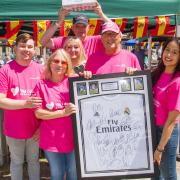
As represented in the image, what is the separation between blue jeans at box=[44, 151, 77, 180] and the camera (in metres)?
3.09

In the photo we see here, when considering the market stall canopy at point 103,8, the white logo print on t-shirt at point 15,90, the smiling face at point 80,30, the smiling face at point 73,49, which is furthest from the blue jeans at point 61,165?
the market stall canopy at point 103,8

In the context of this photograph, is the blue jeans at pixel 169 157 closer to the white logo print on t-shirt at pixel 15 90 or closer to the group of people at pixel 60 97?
the group of people at pixel 60 97

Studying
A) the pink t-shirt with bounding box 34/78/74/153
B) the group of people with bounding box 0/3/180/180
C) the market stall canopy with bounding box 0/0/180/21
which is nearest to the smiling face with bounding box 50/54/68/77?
the group of people with bounding box 0/3/180/180

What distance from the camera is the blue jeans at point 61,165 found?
3088 millimetres

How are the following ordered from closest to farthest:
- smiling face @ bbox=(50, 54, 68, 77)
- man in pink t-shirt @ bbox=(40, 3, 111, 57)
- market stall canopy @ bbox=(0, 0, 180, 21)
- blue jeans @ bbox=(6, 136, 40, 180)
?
1. smiling face @ bbox=(50, 54, 68, 77)
2. blue jeans @ bbox=(6, 136, 40, 180)
3. man in pink t-shirt @ bbox=(40, 3, 111, 57)
4. market stall canopy @ bbox=(0, 0, 180, 21)

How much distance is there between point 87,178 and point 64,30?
9.19 feet

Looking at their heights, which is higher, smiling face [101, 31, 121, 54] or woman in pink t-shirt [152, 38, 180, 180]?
smiling face [101, 31, 121, 54]

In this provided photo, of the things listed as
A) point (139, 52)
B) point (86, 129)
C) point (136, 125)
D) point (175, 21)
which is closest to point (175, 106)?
point (136, 125)

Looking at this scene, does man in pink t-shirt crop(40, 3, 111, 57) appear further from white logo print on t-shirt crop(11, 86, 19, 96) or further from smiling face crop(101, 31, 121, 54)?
white logo print on t-shirt crop(11, 86, 19, 96)

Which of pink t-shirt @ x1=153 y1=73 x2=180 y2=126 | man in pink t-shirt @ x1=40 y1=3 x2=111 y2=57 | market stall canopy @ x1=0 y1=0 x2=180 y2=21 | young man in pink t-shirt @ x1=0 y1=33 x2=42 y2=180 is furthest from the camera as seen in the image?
market stall canopy @ x1=0 y1=0 x2=180 y2=21

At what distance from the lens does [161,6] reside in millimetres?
4680

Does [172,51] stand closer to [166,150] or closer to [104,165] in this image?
[166,150]

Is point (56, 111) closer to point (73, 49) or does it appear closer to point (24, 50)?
point (73, 49)

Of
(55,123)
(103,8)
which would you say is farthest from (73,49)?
(103,8)
